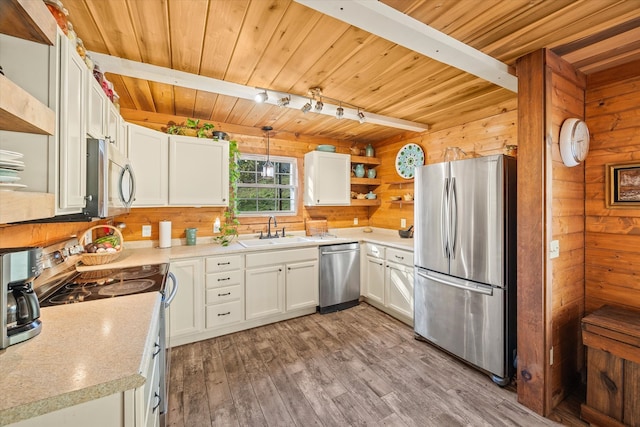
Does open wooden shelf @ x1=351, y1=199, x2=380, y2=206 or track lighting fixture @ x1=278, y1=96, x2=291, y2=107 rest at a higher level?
track lighting fixture @ x1=278, y1=96, x2=291, y2=107

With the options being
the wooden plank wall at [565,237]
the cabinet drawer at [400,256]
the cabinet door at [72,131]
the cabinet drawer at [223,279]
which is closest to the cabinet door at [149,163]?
the cabinet drawer at [223,279]

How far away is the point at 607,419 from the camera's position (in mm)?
1625

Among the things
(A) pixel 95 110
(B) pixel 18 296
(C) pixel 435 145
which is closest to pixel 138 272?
(B) pixel 18 296

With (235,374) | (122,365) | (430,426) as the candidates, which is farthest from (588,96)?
(235,374)

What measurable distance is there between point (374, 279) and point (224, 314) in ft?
6.22

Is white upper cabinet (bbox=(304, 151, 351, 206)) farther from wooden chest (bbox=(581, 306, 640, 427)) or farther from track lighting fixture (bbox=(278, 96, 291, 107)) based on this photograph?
wooden chest (bbox=(581, 306, 640, 427))

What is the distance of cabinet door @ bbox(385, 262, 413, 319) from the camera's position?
299 centimetres

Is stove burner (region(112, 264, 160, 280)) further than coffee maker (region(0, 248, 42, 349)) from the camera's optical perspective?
Yes

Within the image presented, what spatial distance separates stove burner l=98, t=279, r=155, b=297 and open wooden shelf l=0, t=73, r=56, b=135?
0.99 m

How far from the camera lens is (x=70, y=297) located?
1476mm

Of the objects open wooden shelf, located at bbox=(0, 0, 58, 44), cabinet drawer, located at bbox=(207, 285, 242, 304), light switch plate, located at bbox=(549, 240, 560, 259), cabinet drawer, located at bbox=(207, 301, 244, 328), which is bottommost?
cabinet drawer, located at bbox=(207, 301, 244, 328)

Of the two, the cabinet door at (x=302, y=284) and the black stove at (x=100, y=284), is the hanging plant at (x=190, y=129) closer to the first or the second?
the black stove at (x=100, y=284)

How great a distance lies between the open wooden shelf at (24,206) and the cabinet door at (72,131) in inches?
7.3

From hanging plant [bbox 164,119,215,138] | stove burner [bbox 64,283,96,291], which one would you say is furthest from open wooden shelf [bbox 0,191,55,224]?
hanging plant [bbox 164,119,215,138]
